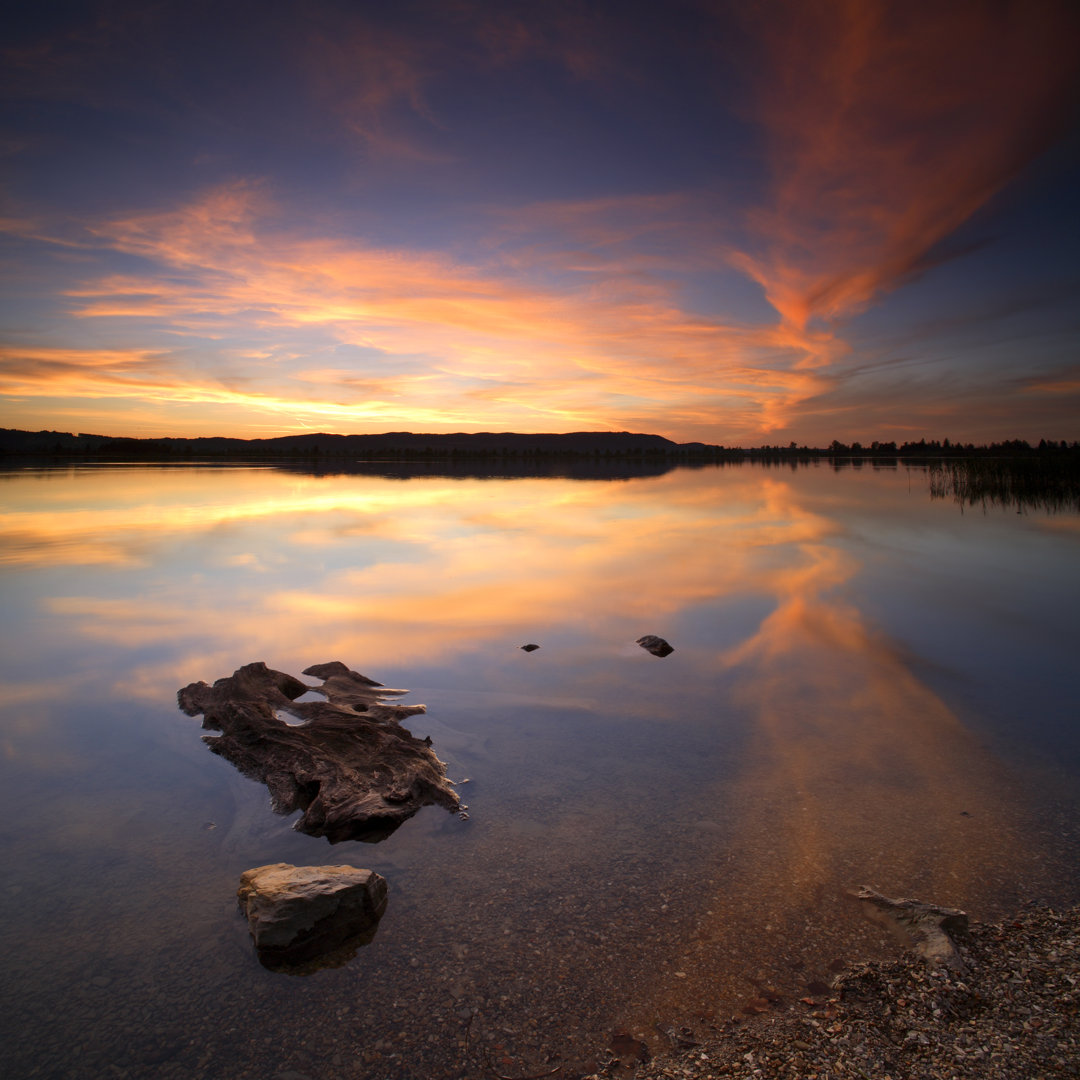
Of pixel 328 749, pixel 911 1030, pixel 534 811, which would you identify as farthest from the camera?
pixel 328 749

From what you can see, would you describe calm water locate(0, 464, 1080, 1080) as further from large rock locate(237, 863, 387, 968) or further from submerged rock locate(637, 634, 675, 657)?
submerged rock locate(637, 634, 675, 657)

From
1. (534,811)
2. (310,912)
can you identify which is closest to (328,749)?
(534,811)

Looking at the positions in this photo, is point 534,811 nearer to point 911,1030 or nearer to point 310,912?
point 310,912

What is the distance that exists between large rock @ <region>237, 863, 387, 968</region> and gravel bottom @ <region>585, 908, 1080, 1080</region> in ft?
5.16

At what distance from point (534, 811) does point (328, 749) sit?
2048 millimetres

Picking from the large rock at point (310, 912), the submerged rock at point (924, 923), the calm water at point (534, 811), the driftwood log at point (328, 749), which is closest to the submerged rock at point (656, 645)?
the calm water at point (534, 811)

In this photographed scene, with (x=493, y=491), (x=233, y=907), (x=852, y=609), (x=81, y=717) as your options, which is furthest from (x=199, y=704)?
(x=493, y=491)

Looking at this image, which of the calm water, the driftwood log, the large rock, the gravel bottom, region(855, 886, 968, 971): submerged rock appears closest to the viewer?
the gravel bottom

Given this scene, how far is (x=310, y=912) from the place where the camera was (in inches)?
141

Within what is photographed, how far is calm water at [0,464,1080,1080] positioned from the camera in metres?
3.19

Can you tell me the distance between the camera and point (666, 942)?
3.59 metres

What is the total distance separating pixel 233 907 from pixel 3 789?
2952 millimetres

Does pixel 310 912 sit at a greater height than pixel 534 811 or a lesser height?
greater

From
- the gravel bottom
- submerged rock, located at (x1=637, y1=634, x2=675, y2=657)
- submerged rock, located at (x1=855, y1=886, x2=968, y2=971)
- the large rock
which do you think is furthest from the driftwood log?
submerged rock, located at (x1=637, y1=634, x2=675, y2=657)
